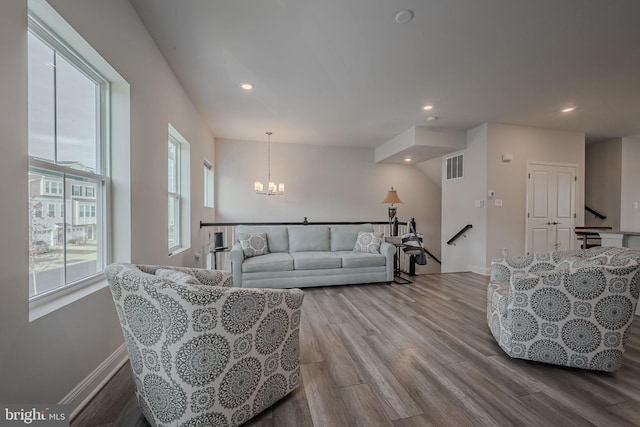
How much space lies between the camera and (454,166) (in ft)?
17.0

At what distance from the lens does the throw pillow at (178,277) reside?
1256 mm

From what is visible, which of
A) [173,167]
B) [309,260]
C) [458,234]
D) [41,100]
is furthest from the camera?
[458,234]

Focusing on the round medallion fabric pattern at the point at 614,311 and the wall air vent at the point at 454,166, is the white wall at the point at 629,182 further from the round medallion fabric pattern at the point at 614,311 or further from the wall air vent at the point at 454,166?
the round medallion fabric pattern at the point at 614,311

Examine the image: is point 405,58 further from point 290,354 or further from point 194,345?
point 194,345

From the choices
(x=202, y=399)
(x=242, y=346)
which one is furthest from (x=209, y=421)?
(x=242, y=346)

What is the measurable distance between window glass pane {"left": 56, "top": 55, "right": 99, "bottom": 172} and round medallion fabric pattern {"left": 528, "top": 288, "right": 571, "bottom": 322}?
3.16m

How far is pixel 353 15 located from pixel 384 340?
2.66 meters

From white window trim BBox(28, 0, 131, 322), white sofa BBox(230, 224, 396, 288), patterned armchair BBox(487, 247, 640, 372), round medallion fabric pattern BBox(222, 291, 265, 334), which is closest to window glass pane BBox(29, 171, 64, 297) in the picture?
white window trim BBox(28, 0, 131, 322)

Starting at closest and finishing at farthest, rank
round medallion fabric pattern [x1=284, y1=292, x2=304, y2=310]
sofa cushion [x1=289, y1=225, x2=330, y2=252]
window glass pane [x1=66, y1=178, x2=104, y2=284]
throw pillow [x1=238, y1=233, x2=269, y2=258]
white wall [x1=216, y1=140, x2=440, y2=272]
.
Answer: round medallion fabric pattern [x1=284, y1=292, x2=304, y2=310] < window glass pane [x1=66, y1=178, x2=104, y2=284] < throw pillow [x1=238, y1=233, x2=269, y2=258] < sofa cushion [x1=289, y1=225, x2=330, y2=252] < white wall [x1=216, y1=140, x2=440, y2=272]

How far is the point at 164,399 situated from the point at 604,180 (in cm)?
815

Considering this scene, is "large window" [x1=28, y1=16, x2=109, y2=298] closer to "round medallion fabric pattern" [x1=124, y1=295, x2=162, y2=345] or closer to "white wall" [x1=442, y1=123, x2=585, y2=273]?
"round medallion fabric pattern" [x1=124, y1=295, x2=162, y2=345]

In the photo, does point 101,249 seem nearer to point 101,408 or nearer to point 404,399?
point 101,408

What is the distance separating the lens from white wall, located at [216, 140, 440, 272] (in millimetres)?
5680

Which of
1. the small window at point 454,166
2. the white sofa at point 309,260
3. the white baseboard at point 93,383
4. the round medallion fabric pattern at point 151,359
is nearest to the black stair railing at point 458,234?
the small window at point 454,166
